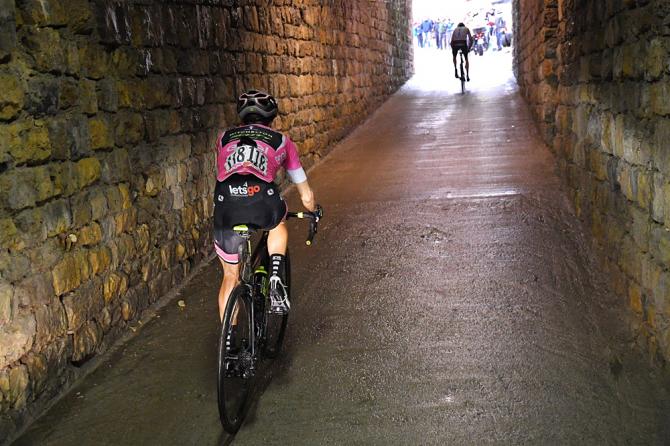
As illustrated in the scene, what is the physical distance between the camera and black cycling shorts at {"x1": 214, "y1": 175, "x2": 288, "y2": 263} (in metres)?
3.64

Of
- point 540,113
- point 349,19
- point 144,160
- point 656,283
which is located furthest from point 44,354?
point 349,19

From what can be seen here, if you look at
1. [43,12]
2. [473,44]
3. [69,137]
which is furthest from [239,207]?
[473,44]

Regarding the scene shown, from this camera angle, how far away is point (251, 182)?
3631 mm

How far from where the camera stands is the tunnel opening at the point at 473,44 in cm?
2012

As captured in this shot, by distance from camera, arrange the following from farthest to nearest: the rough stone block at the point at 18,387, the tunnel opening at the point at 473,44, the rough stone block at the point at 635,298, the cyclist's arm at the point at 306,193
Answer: the tunnel opening at the point at 473,44
the rough stone block at the point at 635,298
the cyclist's arm at the point at 306,193
the rough stone block at the point at 18,387

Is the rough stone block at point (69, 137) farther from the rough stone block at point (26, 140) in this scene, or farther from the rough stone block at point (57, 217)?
the rough stone block at point (57, 217)

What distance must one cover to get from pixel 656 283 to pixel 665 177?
611 mm

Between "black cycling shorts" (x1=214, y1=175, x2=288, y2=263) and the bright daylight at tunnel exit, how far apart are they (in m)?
0.01

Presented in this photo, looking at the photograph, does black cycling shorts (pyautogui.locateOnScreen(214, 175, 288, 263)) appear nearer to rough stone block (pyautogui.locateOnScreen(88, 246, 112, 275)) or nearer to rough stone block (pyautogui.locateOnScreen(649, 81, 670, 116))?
rough stone block (pyautogui.locateOnScreen(88, 246, 112, 275))

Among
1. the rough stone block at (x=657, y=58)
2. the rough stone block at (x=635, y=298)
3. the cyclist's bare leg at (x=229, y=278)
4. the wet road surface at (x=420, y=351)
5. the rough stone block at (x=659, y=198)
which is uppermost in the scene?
the rough stone block at (x=657, y=58)

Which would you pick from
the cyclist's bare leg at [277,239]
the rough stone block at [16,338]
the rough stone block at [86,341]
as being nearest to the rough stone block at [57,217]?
the rough stone block at [16,338]

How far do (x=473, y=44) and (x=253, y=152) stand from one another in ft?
87.1

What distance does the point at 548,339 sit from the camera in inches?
170

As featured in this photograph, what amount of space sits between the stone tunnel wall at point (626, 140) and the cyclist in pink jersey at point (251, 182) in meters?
1.83
